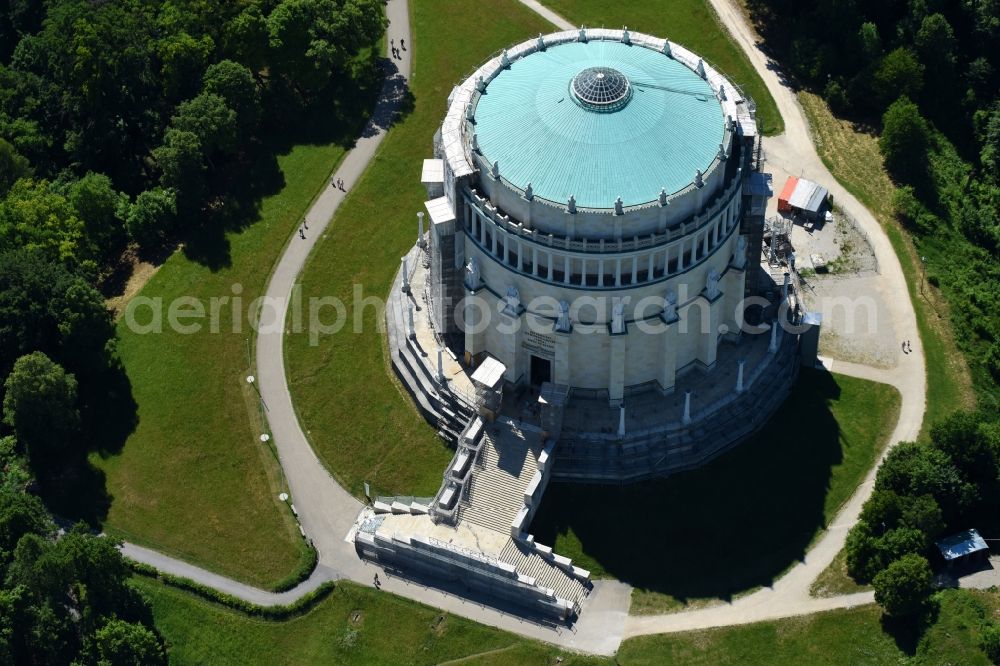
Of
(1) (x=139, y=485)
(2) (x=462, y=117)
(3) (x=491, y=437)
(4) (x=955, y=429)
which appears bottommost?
(1) (x=139, y=485)

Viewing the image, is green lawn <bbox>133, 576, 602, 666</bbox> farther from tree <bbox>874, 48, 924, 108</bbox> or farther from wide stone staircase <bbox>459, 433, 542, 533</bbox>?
tree <bbox>874, 48, 924, 108</bbox>

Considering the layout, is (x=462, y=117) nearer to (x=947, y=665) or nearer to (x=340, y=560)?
(x=340, y=560)

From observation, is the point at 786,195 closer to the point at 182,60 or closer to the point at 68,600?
the point at 182,60

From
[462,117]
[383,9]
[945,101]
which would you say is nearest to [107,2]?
[383,9]

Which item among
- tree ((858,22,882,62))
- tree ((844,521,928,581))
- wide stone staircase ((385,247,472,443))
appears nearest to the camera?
tree ((844,521,928,581))

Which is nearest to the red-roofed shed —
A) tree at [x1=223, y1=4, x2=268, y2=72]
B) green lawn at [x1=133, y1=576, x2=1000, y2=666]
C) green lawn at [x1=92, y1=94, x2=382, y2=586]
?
green lawn at [x1=133, y1=576, x2=1000, y2=666]

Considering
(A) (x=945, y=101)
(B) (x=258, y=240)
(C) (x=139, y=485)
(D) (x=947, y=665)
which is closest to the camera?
(D) (x=947, y=665)

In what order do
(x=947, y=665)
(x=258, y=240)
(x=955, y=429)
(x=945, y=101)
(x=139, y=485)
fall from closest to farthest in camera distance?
(x=947, y=665), (x=955, y=429), (x=139, y=485), (x=258, y=240), (x=945, y=101)
